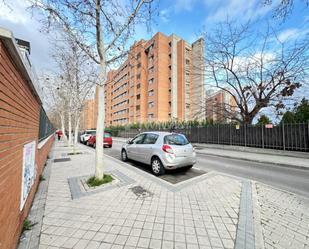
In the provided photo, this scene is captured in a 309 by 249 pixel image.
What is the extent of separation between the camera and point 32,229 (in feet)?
9.02

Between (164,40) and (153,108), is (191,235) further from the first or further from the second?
(164,40)

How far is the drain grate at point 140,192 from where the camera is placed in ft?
13.4

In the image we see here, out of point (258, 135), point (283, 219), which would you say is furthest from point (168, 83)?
point (283, 219)

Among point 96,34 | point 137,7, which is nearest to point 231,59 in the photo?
point 137,7

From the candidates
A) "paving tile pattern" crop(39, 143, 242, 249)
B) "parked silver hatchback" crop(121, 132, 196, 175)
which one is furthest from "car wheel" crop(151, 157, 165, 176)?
"paving tile pattern" crop(39, 143, 242, 249)

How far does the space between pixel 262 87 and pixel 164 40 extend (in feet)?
104

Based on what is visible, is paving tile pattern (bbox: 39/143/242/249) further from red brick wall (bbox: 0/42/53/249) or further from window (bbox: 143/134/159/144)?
window (bbox: 143/134/159/144)

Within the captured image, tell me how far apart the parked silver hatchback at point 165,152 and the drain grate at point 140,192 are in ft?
5.08

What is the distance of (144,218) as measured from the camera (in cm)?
304

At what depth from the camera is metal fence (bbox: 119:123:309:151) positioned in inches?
411

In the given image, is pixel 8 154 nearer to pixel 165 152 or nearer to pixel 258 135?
pixel 165 152

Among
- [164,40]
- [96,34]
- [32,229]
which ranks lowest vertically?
[32,229]

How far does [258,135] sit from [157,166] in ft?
34.1

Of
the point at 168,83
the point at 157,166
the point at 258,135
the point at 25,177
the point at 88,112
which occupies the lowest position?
the point at 157,166
